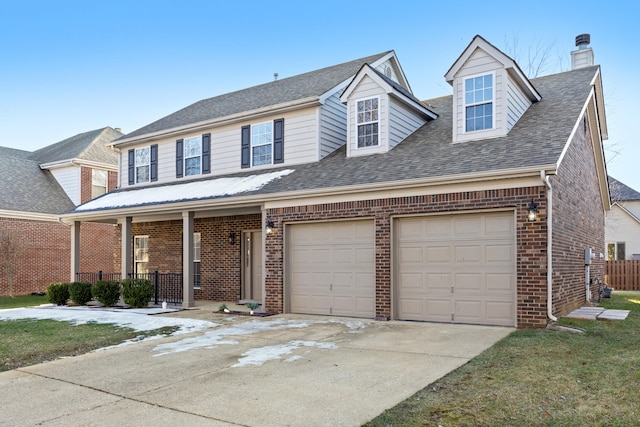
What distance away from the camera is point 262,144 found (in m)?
14.6

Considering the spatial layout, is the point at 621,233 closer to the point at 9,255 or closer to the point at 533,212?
the point at 533,212

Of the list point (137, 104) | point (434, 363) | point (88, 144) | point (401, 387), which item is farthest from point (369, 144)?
point (88, 144)

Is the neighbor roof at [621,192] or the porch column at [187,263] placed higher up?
the neighbor roof at [621,192]

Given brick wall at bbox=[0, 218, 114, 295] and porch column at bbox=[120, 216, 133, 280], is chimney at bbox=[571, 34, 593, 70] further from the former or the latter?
brick wall at bbox=[0, 218, 114, 295]

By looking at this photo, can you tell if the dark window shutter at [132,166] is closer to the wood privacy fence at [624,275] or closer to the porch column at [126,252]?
the porch column at [126,252]

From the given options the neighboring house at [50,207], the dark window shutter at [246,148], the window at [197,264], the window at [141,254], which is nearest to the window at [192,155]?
the dark window shutter at [246,148]

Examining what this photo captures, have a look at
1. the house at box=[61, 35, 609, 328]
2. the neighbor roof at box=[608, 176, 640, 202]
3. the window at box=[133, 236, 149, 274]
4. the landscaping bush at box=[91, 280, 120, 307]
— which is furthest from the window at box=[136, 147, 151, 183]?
the neighbor roof at box=[608, 176, 640, 202]

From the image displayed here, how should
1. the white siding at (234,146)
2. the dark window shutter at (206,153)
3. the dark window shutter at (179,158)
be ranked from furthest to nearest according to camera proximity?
the dark window shutter at (179,158)
the dark window shutter at (206,153)
the white siding at (234,146)

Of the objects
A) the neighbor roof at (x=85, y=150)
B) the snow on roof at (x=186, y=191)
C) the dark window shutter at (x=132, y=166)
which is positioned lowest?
the snow on roof at (x=186, y=191)

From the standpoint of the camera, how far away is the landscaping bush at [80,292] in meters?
15.0

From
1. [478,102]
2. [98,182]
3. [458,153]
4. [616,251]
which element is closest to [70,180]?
[98,182]

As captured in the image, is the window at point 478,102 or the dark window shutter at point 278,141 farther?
the dark window shutter at point 278,141

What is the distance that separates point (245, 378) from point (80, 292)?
11.1 metres

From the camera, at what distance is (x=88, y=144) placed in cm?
2433
